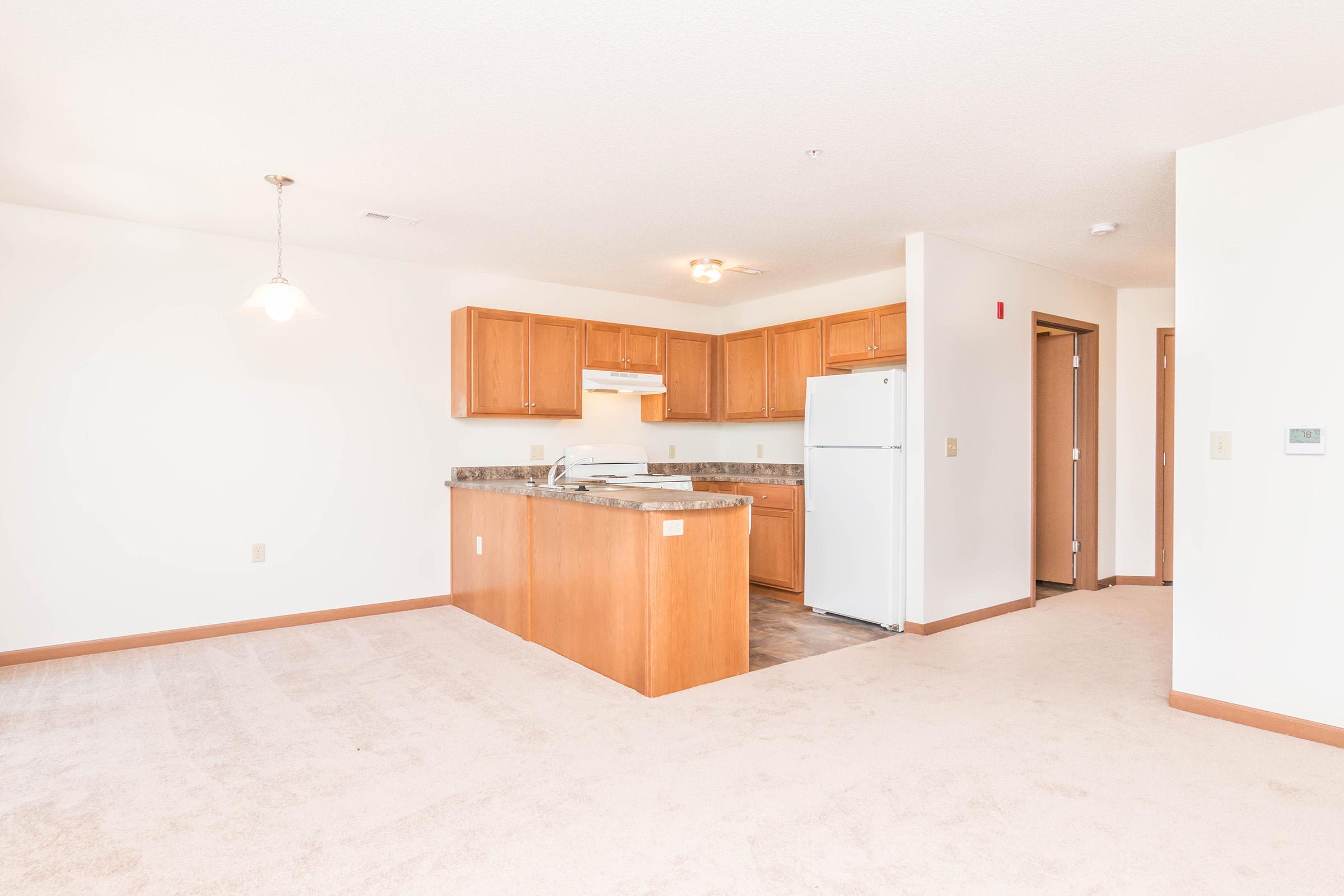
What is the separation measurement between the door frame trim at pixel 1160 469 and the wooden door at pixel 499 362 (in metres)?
4.93

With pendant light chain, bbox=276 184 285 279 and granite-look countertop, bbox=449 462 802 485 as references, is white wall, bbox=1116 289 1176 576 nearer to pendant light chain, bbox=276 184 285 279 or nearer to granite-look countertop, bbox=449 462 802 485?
granite-look countertop, bbox=449 462 802 485

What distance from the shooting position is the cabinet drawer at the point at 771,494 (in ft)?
17.2

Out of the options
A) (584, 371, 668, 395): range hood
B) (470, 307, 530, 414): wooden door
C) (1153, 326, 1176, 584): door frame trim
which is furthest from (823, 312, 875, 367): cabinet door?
(1153, 326, 1176, 584): door frame trim

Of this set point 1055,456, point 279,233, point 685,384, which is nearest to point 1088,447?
point 1055,456

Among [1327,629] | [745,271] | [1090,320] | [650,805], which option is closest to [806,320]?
[745,271]

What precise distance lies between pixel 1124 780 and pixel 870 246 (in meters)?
3.26

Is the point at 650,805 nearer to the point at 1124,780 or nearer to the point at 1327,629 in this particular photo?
the point at 1124,780

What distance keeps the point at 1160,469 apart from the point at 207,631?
22.4 feet

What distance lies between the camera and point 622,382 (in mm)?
5602

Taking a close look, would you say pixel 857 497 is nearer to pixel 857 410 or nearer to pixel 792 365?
pixel 857 410

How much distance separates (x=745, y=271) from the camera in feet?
17.1

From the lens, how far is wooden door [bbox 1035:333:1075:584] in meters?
5.69

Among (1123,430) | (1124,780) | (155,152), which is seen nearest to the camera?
(1124,780)

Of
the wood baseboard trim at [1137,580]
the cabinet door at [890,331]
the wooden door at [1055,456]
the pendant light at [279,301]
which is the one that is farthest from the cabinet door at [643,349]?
the wood baseboard trim at [1137,580]
